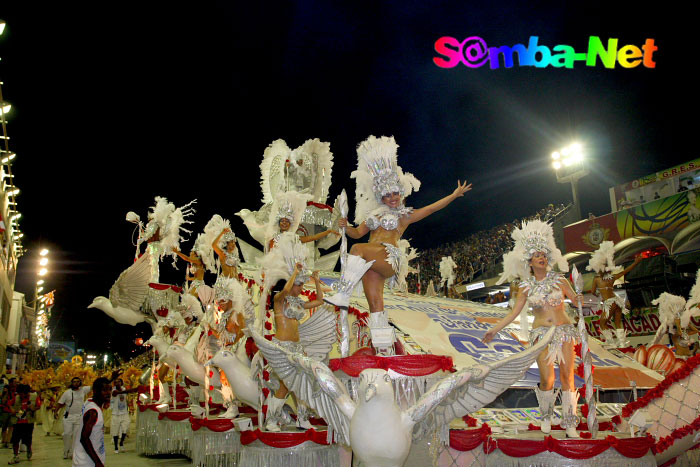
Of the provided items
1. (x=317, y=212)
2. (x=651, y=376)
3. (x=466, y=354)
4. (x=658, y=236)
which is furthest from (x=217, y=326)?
(x=658, y=236)

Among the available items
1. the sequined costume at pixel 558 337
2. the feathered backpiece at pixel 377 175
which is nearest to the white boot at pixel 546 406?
the sequined costume at pixel 558 337

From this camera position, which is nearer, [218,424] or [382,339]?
[382,339]

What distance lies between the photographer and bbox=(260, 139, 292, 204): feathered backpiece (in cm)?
918

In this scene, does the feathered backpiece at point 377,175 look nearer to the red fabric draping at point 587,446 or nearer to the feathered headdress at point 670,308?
the red fabric draping at point 587,446

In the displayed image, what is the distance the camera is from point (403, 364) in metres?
3.74

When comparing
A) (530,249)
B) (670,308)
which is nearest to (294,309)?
(530,249)

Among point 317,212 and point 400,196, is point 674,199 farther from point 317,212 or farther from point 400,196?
point 400,196

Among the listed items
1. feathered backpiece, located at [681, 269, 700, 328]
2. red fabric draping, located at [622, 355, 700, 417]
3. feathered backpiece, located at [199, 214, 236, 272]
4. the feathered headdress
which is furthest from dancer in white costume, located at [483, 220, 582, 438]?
the feathered headdress

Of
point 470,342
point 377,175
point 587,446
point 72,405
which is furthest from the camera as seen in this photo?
point 72,405

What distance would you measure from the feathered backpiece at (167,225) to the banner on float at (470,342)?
3.65m

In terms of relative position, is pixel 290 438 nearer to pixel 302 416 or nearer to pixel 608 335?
pixel 302 416

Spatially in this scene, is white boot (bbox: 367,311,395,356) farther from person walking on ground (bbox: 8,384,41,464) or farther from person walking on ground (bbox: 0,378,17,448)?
person walking on ground (bbox: 0,378,17,448)

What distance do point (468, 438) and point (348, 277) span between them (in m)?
1.52

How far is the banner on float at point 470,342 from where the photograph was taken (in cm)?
594
